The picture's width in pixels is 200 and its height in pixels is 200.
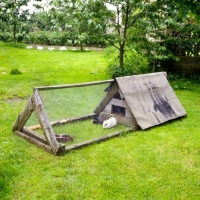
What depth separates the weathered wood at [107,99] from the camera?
182 inches

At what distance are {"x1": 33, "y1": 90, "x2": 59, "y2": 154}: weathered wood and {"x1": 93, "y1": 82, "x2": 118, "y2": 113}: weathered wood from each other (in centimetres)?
137

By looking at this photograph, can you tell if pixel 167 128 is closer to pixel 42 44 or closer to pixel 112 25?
pixel 112 25

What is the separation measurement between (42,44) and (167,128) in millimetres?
18936

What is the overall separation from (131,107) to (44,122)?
1.53 metres

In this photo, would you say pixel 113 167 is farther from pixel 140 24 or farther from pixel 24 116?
pixel 140 24

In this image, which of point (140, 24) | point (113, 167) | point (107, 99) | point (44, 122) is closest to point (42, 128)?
point (44, 122)

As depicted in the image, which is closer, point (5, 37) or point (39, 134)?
point (39, 134)

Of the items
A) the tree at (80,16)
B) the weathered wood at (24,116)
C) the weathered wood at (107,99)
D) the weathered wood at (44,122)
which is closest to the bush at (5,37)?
the tree at (80,16)

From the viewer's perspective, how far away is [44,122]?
3553 millimetres

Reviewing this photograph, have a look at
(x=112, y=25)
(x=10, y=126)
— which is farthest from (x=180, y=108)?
(x=112, y=25)

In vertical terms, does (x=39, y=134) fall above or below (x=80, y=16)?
below

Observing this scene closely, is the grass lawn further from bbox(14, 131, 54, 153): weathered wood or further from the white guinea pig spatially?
the white guinea pig

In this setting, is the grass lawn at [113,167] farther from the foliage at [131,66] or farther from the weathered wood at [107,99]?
the foliage at [131,66]

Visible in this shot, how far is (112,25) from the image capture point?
26.1 ft
